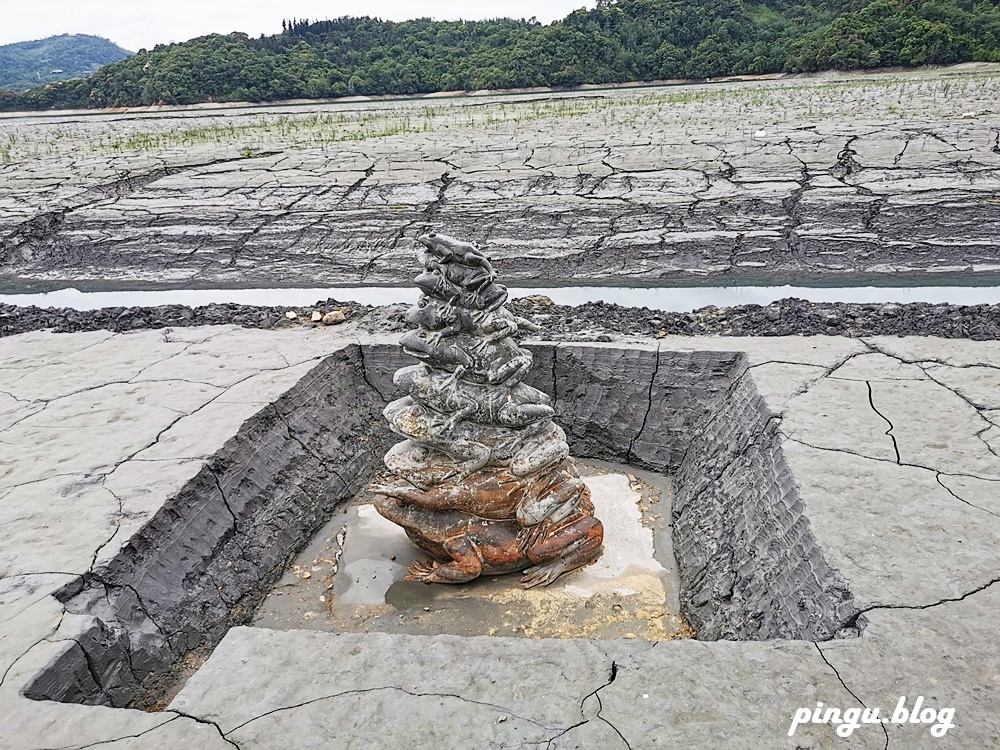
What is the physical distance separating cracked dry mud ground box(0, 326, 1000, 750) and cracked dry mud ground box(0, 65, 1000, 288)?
14.4 ft

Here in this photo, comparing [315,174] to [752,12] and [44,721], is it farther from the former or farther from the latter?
[752,12]

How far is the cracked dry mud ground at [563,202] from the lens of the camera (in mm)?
8109

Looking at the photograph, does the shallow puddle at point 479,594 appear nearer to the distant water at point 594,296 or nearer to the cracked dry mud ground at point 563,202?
the distant water at point 594,296

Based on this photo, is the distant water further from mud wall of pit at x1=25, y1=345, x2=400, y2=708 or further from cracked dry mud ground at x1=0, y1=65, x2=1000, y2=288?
mud wall of pit at x1=25, y1=345, x2=400, y2=708

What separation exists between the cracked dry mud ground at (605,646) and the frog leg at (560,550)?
1015mm

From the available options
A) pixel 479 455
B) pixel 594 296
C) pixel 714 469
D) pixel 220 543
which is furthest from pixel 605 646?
pixel 594 296

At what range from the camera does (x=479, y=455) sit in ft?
11.4

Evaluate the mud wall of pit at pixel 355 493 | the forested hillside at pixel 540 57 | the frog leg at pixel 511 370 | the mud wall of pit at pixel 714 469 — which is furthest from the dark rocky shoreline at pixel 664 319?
the forested hillside at pixel 540 57

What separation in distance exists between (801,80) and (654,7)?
904 cm

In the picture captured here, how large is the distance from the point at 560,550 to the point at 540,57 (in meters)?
29.4

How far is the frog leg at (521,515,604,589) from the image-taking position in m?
3.49

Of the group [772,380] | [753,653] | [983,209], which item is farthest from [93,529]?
[983,209]

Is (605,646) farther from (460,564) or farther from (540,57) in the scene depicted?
(540,57)

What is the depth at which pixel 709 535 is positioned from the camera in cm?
365
